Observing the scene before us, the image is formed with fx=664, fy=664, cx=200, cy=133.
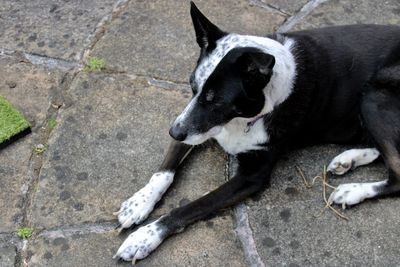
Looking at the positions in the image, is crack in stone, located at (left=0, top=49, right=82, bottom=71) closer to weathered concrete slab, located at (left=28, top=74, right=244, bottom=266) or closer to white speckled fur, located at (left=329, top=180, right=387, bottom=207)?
weathered concrete slab, located at (left=28, top=74, right=244, bottom=266)

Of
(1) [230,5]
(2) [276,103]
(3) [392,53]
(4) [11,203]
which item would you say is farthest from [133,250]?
(1) [230,5]

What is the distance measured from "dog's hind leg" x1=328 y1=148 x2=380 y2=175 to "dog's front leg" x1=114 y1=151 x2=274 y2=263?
39 centimetres

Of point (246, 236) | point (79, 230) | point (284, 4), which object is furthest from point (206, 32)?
point (284, 4)

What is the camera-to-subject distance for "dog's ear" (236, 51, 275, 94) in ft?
9.92

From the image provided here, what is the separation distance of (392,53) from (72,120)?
75.8 inches

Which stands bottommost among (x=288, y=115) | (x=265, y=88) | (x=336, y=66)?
(x=288, y=115)

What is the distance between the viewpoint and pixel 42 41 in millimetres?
4594

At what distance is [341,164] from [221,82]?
985 mm

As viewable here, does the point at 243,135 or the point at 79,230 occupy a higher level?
the point at 243,135

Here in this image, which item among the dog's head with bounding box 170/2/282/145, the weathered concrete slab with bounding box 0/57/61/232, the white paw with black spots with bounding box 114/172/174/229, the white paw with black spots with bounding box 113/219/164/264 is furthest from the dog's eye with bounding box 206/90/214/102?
the weathered concrete slab with bounding box 0/57/61/232

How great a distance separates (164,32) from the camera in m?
4.67

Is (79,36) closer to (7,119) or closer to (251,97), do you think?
(7,119)

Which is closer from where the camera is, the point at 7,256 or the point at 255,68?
the point at 255,68

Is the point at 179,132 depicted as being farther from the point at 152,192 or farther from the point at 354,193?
the point at 354,193
